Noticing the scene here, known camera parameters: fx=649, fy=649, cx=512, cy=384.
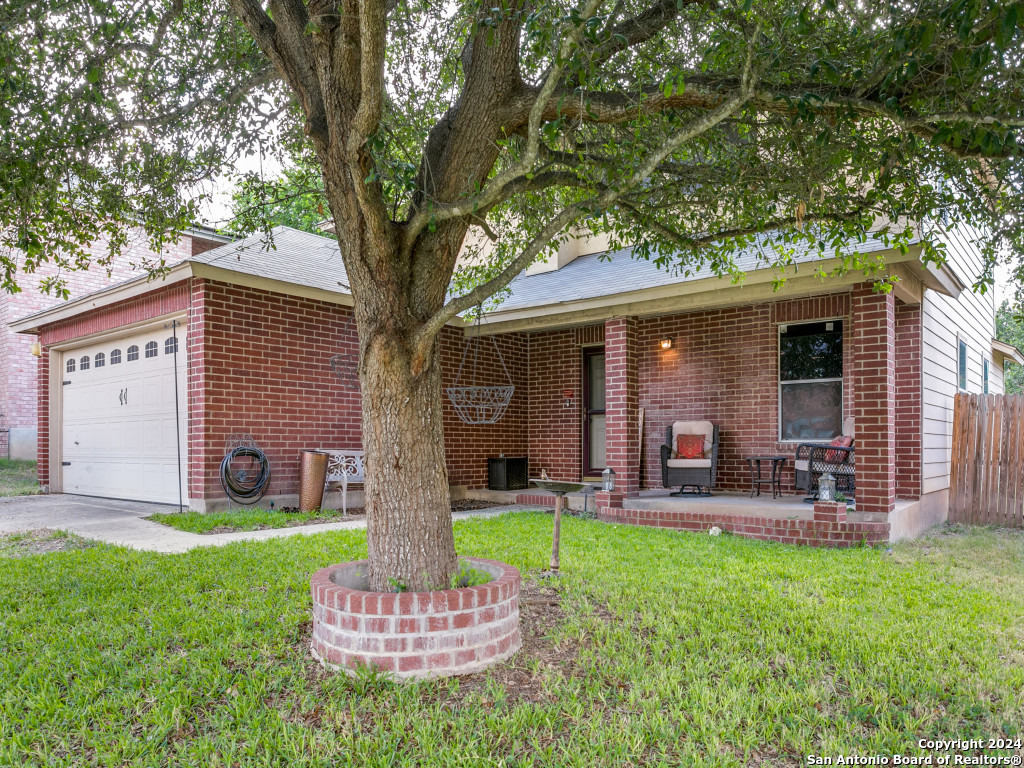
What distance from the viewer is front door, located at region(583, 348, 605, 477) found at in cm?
1026

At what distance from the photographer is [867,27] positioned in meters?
3.43

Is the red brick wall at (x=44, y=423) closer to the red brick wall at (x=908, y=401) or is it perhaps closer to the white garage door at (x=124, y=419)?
the white garage door at (x=124, y=419)

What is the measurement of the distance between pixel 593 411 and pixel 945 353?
479cm

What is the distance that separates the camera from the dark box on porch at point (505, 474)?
396 inches

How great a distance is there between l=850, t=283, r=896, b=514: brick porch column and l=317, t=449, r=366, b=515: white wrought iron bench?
5.55 metres

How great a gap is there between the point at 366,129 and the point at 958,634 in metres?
3.97

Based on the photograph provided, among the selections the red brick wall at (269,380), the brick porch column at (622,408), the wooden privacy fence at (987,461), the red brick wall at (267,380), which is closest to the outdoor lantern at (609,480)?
the brick porch column at (622,408)

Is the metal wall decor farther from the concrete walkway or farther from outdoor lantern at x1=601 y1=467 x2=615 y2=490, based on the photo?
outdoor lantern at x1=601 y1=467 x2=615 y2=490

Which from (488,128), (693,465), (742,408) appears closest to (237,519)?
(488,128)

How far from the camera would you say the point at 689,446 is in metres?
8.57

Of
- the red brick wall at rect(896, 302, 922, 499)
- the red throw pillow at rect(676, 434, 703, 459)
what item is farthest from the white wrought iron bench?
the red brick wall at rect(896, 302, 922, 499)

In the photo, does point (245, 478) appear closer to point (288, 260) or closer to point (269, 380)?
point (269, 380)

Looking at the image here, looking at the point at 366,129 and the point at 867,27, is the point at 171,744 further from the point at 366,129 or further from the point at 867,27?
the point at 867,27

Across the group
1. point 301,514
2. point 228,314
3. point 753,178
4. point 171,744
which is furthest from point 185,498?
point 753,178
